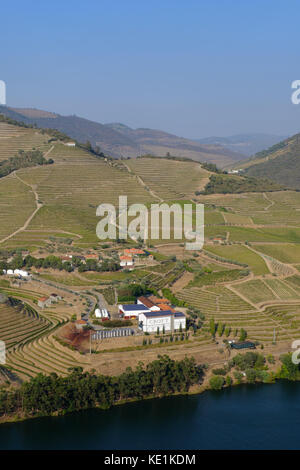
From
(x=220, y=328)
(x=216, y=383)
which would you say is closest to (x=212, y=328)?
(x=220, y=328)

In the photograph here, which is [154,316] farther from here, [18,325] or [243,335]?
[18,325]

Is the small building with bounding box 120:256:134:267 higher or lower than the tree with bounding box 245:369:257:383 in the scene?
higher

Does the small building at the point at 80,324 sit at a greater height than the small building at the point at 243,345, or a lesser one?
greater

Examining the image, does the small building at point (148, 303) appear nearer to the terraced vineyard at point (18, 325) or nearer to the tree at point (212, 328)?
the tree at point (212, 328)

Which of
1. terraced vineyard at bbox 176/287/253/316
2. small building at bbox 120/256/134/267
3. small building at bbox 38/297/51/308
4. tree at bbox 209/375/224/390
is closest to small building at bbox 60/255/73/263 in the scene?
small building at bbox 120/256/134/267

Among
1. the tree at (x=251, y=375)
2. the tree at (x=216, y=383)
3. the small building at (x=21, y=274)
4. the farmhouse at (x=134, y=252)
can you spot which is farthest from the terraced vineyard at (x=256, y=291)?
the small building at (x=21, y=274)

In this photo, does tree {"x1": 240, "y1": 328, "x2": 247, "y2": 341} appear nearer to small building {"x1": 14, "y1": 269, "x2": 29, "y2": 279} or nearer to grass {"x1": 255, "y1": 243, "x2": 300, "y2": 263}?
grass {"x1": 255, "y1": 243, "x2": 300, "y2": 263}
